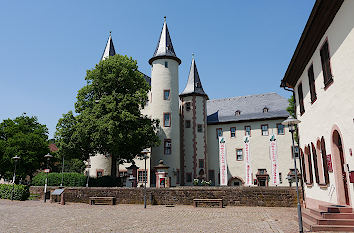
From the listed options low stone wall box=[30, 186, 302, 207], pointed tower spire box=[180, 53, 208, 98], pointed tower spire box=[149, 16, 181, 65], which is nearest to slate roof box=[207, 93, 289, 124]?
pointed tower spire box=[180, 53, 208, 98]

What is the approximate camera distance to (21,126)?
148ft

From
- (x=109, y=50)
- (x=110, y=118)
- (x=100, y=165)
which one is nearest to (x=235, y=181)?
(x=100, y=165)

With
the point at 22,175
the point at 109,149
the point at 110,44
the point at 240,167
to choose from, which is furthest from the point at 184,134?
the point at 22,175

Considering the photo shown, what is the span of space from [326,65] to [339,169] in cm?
373

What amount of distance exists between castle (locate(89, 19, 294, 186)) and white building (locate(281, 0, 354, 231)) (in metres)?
19.0

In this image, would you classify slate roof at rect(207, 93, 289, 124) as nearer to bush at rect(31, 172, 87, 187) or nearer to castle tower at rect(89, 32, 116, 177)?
castle tower at rect(89, 32, 116, 177)

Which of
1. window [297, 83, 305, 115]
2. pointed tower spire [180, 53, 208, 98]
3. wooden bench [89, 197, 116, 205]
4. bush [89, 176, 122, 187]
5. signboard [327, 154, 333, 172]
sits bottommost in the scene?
wooden bench [89, 197, 116, 205]

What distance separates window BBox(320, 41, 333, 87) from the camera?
1035cm

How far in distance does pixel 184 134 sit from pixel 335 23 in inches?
1134

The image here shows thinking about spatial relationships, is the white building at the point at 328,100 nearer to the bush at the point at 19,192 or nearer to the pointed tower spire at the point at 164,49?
the bush at the point at 19,192

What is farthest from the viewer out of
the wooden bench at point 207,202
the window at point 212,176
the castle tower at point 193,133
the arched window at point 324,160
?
the window at point 212,176

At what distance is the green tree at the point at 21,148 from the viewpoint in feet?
127

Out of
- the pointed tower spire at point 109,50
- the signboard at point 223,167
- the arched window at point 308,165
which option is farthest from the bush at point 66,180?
the arched window at point 308,165

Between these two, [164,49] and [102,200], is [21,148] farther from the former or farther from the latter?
[102,200]
